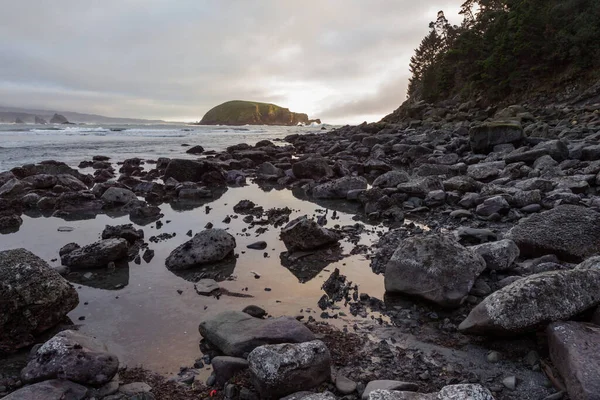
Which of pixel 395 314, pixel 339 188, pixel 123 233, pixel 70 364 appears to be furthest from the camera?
pixel 339 188

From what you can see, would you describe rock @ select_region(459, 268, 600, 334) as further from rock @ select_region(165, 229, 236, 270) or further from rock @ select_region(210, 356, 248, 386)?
rock @ select_region(165, 229, 236, 270)

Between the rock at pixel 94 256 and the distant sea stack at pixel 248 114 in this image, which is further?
the distant sea stack at pixel 248 114

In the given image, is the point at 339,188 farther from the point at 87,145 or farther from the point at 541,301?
the point at 87,145

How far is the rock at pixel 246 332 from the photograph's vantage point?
350cm

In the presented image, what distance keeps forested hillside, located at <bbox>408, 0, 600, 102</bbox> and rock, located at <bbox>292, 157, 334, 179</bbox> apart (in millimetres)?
22887

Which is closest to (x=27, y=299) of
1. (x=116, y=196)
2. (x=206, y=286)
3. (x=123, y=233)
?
(x=206, y=286)

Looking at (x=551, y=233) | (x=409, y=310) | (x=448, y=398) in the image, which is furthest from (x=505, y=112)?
(x=448, y=398)

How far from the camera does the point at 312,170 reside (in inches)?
531

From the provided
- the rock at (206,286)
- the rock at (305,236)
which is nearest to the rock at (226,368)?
the rock at (206,286)

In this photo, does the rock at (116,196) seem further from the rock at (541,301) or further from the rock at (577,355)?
the rock at (577,355)

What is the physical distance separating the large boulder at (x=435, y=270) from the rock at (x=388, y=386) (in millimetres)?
1485

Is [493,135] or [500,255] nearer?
[500,255]

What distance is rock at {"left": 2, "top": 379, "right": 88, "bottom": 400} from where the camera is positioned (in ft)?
9.26

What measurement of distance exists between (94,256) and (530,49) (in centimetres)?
3506
